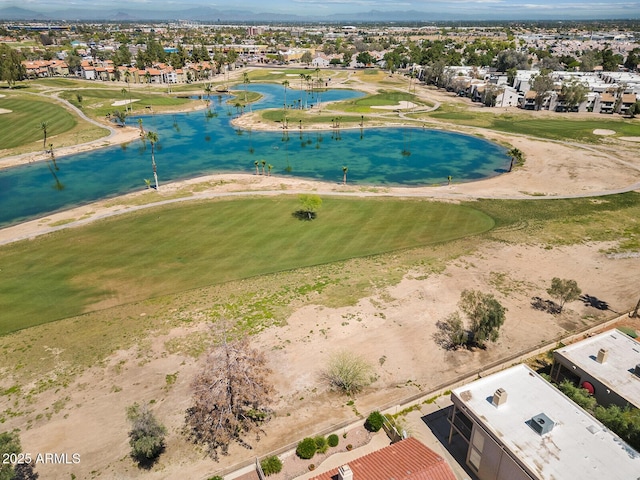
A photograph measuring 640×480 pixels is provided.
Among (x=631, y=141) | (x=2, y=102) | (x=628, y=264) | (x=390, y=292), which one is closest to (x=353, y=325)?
(x=390, y=292)

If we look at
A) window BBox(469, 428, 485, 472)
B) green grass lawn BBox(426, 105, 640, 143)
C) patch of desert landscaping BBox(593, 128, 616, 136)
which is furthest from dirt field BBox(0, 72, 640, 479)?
patch of desert landscaping BBox(593, 128, 616, 136)

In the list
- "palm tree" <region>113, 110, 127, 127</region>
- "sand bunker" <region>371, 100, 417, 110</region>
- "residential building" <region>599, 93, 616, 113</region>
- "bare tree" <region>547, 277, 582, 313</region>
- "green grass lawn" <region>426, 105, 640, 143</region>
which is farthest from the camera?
"sand bunker" <region>371, 100, 417, 110</region>

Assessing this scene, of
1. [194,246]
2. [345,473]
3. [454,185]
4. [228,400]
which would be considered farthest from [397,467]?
[454,185]

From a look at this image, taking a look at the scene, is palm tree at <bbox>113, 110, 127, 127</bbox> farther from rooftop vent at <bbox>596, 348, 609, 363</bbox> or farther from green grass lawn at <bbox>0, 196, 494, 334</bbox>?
rooftop vent at <bbox>596, 348, 609, 363</bbox>

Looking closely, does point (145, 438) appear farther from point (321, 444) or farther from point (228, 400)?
point (321, 444)

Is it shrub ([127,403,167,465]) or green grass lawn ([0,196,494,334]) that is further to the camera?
green grass lawn ([0,196,494,334])

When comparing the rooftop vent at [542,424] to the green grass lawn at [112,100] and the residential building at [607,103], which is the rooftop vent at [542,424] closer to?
the green grass lawn at [112,100]
